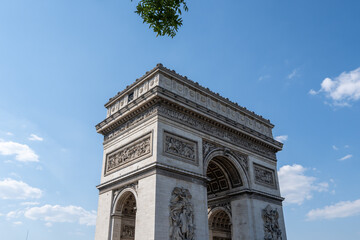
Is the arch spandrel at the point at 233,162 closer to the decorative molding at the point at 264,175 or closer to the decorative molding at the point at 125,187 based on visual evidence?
the decorative molding at the point at 264,175

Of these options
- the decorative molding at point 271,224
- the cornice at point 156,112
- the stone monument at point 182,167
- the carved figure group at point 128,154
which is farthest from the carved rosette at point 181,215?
the decorative molding at point 271,224

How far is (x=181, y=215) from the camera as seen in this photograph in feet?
54.3

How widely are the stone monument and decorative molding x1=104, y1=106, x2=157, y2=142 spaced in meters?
0.06

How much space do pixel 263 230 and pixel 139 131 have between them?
33.7 ft

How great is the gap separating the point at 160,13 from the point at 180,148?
11.1 meters

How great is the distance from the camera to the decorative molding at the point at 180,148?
17.8m

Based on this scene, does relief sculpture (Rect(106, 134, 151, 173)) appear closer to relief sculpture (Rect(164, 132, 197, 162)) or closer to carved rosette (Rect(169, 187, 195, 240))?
relief sculpture (Rect(164, 132, 197, 162))

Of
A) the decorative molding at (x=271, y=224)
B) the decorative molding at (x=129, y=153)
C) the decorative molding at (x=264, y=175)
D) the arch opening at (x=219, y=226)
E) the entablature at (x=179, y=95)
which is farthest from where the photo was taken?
the arch opening at (x=219, y=226)

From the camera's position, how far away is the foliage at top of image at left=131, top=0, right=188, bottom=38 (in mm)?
8023

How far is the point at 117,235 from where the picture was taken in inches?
718

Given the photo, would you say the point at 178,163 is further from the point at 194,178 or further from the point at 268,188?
the point at 268,188

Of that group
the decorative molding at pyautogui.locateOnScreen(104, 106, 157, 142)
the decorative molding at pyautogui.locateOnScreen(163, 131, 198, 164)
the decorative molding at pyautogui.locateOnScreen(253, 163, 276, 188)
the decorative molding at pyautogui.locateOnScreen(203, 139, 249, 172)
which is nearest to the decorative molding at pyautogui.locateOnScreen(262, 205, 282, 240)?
the decorative molding at pyautogui.locateOnScreen(253, 163, 276, 188)

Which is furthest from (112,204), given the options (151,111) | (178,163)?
(151,111)

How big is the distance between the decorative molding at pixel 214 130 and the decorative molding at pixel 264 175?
43.8 inches
